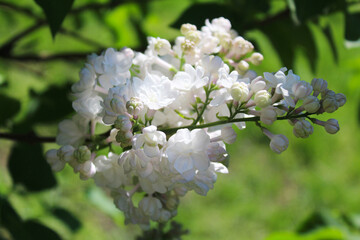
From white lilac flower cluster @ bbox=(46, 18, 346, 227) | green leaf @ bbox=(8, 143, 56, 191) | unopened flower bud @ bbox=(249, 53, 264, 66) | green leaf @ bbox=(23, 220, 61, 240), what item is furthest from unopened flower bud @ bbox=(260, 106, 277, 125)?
green leaf @ bbox=(8, 143, 56, 191)

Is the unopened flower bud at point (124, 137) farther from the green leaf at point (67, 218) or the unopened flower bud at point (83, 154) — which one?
the green leaf at point (67, 218)

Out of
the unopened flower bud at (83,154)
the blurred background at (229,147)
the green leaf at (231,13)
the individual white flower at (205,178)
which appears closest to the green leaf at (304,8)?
the blurred background at (229,147)

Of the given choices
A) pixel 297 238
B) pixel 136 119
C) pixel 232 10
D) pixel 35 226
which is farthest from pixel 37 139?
pixel 297 238

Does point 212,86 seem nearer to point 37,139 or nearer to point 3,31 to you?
point 37,139

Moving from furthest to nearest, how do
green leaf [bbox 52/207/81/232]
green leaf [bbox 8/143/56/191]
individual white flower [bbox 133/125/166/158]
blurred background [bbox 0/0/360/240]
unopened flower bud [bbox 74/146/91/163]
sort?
green leaf [bbox 52/207/81/232] → green leaf [bbox 8/143/56/191] → blurred background [bbox 0/0/360/240] → unopened flower bud [bbox 74/146/91/163] → individual white flower [bbox 133/125/166/158]

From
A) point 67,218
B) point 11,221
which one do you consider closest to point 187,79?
point 11,221

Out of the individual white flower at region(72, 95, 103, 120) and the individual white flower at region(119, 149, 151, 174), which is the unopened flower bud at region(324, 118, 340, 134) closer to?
the individual white flower at region(119, 149, 151, 174)
